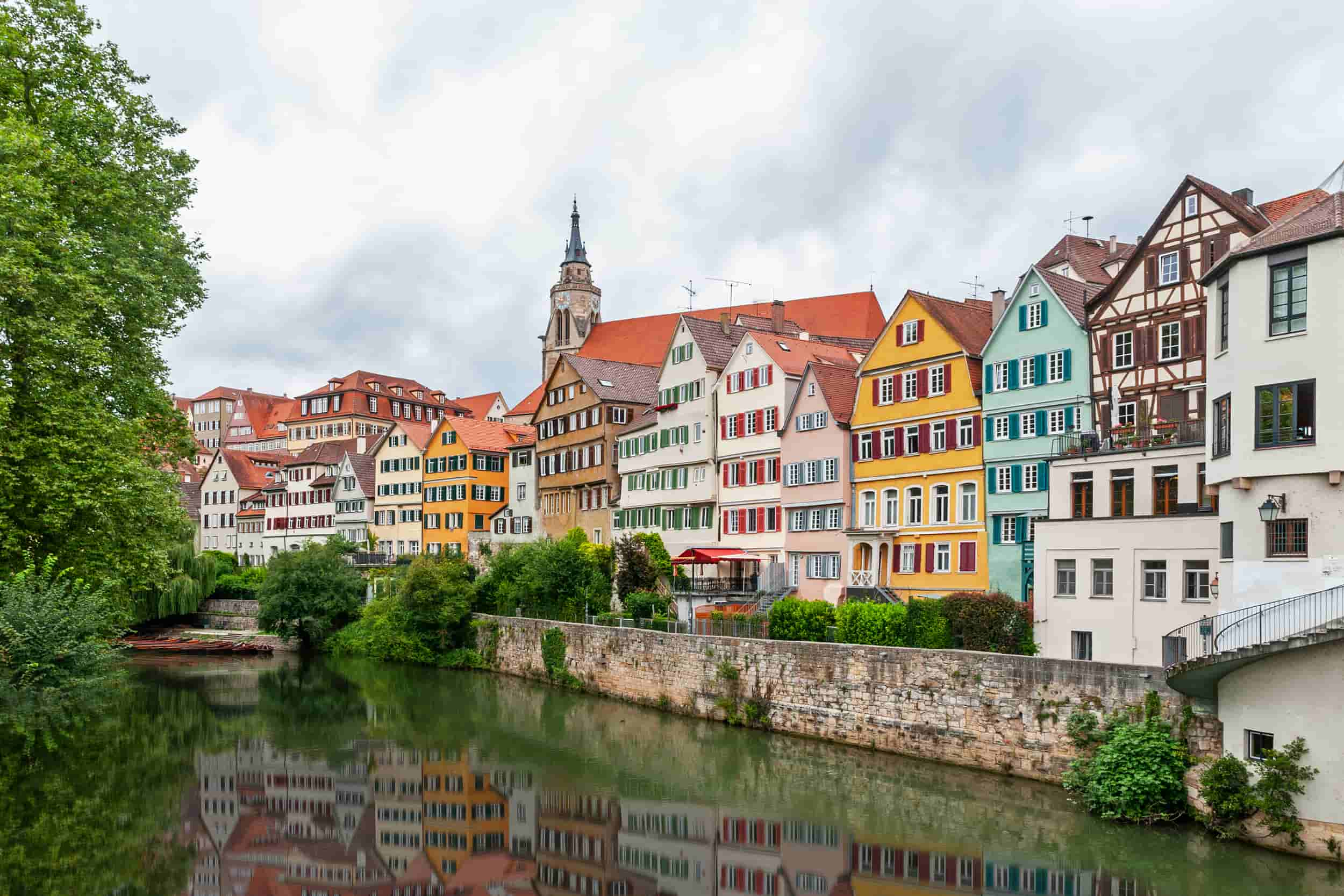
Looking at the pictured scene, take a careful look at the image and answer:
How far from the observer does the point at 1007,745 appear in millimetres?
25578

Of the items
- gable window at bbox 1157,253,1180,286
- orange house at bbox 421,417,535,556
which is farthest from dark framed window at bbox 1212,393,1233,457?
orange house at bbox 421,417,535,556

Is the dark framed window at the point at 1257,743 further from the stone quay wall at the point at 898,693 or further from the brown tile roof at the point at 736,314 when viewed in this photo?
the brown tile roof at the point at 736,314

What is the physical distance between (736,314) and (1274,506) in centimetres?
5252

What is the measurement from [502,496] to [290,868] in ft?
151

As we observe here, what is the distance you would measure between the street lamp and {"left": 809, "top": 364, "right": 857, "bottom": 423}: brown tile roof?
20423mm

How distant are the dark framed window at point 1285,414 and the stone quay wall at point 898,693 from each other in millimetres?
5356

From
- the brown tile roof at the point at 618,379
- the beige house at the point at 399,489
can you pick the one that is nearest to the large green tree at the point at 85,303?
the brown tile roof at the point at 618,379

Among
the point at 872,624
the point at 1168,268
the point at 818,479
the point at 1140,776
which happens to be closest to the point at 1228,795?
the point at 1140,776

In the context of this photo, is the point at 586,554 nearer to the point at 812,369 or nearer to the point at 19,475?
the point at 812,369

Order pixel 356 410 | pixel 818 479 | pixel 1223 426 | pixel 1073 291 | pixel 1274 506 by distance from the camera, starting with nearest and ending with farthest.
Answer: pixel 1274 506, pixel 1223 426, pixel 1073 291, pixel 818 479, pixel 356 410

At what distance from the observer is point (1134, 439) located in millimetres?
28047

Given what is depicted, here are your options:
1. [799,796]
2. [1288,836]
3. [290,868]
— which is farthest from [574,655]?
[1288,836]

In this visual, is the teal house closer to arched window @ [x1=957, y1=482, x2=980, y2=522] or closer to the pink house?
arched window @ [x1=957, y1=482, x2=980, y2=522]

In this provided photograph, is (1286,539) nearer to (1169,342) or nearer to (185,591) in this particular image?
(1169,342)
